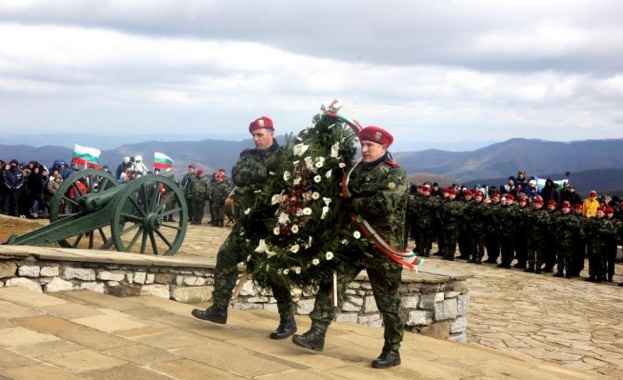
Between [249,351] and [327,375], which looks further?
[249,351]

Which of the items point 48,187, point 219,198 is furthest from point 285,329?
point 219,198

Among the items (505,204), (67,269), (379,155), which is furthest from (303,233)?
(505,204)

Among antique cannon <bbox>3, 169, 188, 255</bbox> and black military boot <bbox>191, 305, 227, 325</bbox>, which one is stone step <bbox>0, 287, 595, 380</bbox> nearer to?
black military boot <bbox>191, 305, 227, 325</bbox>

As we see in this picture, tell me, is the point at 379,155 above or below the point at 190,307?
above

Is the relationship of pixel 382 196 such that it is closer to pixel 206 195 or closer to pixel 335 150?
pixel 335 150

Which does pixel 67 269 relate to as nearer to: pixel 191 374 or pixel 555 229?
pixel 191 374

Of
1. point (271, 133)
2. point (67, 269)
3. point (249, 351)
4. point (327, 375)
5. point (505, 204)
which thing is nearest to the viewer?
point (327, 375)

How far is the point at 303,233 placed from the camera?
6793 mm

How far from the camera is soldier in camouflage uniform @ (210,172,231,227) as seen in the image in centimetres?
2355

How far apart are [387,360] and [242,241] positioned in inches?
64.8

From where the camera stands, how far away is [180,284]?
31.5 feet

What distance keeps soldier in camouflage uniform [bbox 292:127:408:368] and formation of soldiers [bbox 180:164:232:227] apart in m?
16.8

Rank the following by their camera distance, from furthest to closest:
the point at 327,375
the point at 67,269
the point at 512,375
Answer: the point at 67,269
the point at 512,375
the point at 327,375

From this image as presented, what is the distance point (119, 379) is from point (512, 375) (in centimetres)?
340
